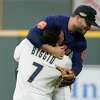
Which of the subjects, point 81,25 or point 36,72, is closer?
point 81,25

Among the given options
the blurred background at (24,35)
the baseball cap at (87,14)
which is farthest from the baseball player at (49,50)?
the blurred background at (24,35)

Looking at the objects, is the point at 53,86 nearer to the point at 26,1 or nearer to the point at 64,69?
the point at 64,69

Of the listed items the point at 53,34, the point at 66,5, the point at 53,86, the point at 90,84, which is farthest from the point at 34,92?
the point at 66,5

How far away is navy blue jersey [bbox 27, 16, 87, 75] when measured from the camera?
6.02 metres

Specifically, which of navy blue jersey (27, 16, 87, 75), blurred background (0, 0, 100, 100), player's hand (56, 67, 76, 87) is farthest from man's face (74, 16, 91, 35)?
blurred background (0, 0, 100, 100)

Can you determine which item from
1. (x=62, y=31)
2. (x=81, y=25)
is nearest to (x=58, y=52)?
(x=62, y=31)

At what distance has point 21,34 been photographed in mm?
8609

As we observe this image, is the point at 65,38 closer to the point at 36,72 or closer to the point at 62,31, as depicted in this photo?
the point at 62,31

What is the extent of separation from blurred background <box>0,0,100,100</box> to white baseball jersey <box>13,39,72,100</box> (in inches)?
83.0

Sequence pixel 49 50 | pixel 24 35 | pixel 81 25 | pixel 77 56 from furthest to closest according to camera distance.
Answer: pixel 24 35
pixel 77 56
pixel 49 50
pixel 81 25

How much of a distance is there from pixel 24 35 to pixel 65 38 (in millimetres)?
2512

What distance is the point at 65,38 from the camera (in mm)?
6113

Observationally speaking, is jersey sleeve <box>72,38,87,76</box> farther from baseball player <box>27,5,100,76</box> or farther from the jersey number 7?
the jersey number 7

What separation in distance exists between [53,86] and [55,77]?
0.38 feet
